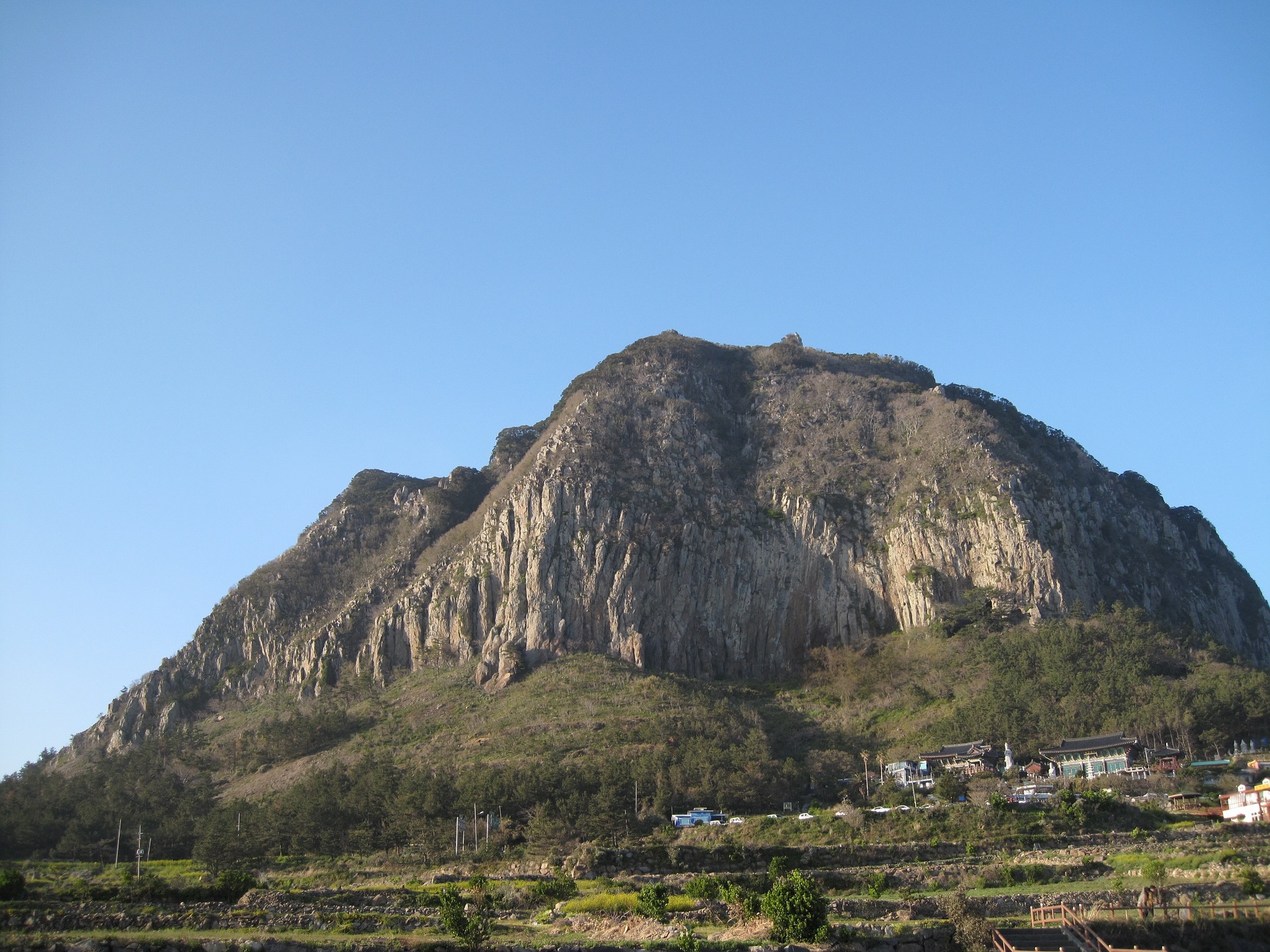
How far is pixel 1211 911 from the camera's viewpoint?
34.2m

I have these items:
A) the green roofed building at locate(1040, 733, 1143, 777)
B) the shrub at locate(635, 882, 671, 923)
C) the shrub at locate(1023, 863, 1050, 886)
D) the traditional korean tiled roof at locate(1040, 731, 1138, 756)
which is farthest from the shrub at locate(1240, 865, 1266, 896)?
the traditional korean tiled roof at locate(1040, 731, 1138, 756)

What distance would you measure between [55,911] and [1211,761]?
7479 centimetres

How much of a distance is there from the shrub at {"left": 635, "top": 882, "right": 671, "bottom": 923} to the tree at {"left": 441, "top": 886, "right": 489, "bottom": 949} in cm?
608

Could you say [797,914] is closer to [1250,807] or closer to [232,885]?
[232,885]

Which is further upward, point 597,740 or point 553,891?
point 597,740

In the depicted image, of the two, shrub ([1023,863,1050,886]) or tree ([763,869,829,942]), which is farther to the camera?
shrub ([1023,863,1050,886])

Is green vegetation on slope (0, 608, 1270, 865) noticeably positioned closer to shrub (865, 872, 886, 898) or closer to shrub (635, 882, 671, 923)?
shrub (865, 872, 886, 898)

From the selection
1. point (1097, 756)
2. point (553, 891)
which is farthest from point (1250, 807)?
point (553, 891)

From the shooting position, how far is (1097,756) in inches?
→ 3073

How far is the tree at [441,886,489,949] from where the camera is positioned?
2903cm

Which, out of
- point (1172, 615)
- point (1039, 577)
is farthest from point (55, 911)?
point (1172, 615)

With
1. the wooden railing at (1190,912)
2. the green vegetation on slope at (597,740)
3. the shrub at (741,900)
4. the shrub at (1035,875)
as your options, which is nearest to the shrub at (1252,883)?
the wooden railing at (1190,912)

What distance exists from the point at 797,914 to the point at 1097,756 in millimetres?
56294

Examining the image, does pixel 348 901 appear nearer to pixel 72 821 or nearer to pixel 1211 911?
pixel 1211 911
